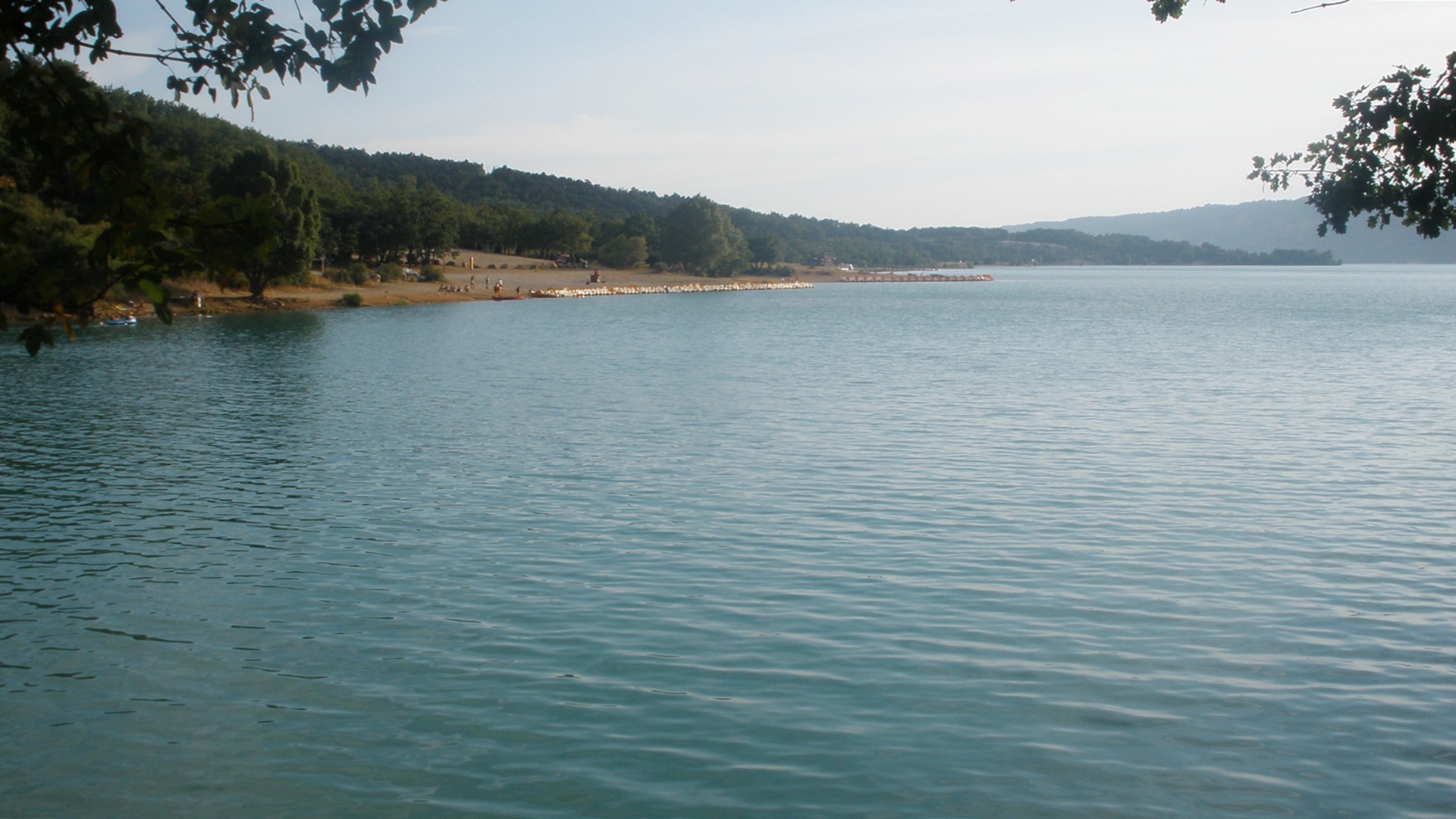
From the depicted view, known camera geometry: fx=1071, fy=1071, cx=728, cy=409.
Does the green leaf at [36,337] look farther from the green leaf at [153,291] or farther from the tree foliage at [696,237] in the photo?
the tree foliage at [696,237]

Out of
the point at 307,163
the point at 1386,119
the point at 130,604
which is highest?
the point at 307,163

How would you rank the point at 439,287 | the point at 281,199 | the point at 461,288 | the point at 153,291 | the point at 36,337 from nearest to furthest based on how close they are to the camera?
the point at 153,291 → the point at 36,337 → the point at 281,199 → the point at 439,287 → the point at 461,288

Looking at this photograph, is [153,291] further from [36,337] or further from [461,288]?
[461,288]

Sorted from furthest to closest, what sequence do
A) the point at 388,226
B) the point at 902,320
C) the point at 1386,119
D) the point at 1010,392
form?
the point at 388,226 < the point at 902,320 < the point at 1010,392 < the point at 1386,119

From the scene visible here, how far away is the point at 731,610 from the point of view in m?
11.5

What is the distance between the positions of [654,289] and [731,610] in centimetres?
12215

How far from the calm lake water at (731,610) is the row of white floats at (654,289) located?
82.8 meters

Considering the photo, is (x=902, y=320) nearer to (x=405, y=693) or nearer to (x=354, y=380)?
(x=354, y=380)

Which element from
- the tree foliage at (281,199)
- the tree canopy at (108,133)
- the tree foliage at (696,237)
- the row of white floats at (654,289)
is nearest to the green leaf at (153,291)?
the tree canopy at (108,133)

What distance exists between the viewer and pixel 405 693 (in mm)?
9352

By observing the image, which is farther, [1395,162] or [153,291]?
[1395,162]

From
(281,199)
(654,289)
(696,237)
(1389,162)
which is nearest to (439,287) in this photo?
(281,199)

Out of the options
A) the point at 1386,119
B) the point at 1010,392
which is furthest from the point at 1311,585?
the point at 1010,392

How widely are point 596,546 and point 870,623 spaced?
4446 mm
